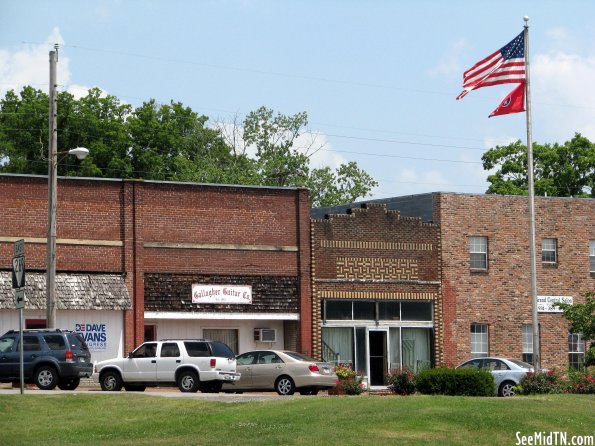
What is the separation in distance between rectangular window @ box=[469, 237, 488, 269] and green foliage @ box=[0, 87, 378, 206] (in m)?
22.7

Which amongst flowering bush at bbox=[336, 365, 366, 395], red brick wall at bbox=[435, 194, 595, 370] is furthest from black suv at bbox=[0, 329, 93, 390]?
red brick wall at bbox=[435, 194, 595, 370]

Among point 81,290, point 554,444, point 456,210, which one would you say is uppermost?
point 456,210

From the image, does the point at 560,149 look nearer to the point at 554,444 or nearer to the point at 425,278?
the point at 425,278

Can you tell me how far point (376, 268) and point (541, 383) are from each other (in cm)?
1315

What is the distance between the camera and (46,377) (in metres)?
36.0

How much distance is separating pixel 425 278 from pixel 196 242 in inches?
363

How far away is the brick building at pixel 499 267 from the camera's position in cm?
5016

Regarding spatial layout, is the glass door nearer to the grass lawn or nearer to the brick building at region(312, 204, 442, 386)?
the brick building at region(312, 204, 442, 386)

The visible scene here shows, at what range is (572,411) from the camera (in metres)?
29.4

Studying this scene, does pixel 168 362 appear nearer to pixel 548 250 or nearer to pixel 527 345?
pixel 527 345

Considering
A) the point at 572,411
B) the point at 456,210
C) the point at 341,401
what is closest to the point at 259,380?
the point at 341,401

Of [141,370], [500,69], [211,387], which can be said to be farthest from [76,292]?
[500,69]

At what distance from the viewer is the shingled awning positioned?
42.9 meters

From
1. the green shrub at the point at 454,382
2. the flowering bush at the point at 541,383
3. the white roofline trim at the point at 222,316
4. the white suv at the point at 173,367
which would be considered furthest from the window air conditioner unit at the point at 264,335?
the green shrub at the point at 454,382
